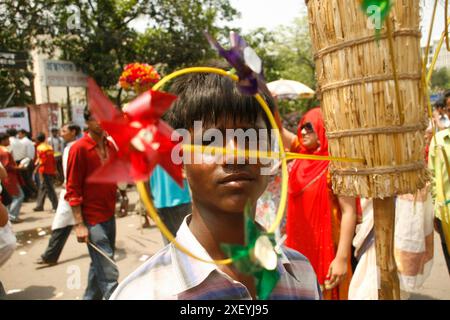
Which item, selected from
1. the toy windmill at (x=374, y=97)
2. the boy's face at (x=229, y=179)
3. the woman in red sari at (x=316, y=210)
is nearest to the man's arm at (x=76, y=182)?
the woman in red sari at (x=316, y=210)

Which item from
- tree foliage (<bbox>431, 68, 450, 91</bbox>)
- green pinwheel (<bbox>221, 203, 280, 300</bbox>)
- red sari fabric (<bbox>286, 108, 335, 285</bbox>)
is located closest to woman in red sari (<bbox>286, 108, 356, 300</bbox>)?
red sari fabric (<bbox>286, 108, 335, 285</bbox>)

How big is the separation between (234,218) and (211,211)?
0.07 meters

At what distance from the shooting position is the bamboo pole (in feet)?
3.16

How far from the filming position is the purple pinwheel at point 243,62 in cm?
74

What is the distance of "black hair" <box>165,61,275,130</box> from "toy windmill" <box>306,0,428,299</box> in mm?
190

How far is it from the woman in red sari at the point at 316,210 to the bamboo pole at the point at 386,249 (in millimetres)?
1275

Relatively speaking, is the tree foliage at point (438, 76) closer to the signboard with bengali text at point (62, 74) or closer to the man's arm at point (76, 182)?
the man's arm at point (76, 182)

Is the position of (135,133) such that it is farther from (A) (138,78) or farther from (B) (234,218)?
(A) (138,78)

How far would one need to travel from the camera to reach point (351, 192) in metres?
0.95

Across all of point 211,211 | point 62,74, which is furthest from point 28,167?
point 211,211

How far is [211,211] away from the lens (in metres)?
1.10

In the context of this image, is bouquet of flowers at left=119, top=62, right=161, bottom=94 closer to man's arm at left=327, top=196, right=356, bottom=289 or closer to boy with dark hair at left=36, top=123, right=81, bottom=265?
boy with dark hair at left=36, top=123, right=81, bottom=265

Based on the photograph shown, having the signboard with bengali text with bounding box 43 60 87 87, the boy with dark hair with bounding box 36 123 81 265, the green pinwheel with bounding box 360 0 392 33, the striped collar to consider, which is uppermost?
the signboard with bengali text with bounding box 43 60 87 87
